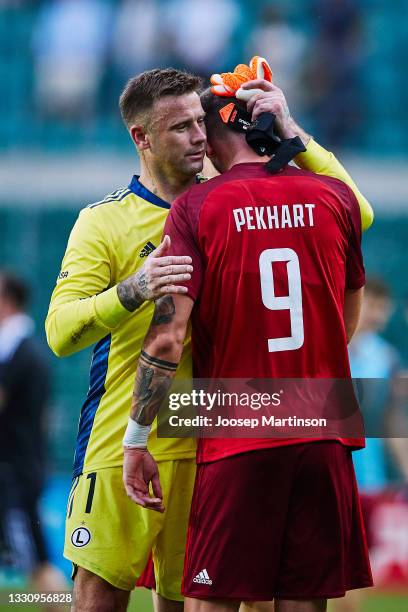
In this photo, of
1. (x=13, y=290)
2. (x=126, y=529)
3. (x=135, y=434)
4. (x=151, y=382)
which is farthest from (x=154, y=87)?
(x=13, y=290)

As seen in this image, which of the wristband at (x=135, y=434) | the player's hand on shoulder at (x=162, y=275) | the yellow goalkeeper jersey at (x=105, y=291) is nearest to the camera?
the player's hand on shoulder at (x=162, y=275)

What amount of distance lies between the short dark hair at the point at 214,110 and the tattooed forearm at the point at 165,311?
0.67 meters

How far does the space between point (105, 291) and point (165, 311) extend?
33cm

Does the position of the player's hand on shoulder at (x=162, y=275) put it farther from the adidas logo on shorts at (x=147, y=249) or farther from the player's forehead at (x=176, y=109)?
the player's forehead at (x=176, y=109)

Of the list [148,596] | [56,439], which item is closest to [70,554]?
[148,596]

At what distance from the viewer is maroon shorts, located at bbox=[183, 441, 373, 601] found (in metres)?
3.56

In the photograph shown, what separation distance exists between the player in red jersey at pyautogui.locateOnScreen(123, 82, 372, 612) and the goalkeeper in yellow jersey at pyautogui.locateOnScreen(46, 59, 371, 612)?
32cm

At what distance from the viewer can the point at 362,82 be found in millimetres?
12836

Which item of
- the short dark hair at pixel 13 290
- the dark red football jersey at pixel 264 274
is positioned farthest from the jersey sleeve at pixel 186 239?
the short dark hair at pixel 13 290

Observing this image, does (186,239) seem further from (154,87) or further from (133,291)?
(154,87)

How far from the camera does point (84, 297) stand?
12.7ft

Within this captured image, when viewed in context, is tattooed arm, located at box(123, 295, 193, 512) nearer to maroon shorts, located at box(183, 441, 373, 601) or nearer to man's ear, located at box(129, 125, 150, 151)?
maroon shorts, located at box(183, 441, 373, 601)

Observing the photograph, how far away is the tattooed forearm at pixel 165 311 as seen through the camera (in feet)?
11.7

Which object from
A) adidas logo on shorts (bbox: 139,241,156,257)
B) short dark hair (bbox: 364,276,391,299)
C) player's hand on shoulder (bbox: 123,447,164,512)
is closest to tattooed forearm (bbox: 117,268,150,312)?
adidas logo on shorts (bbox: 139,241,156,257)
